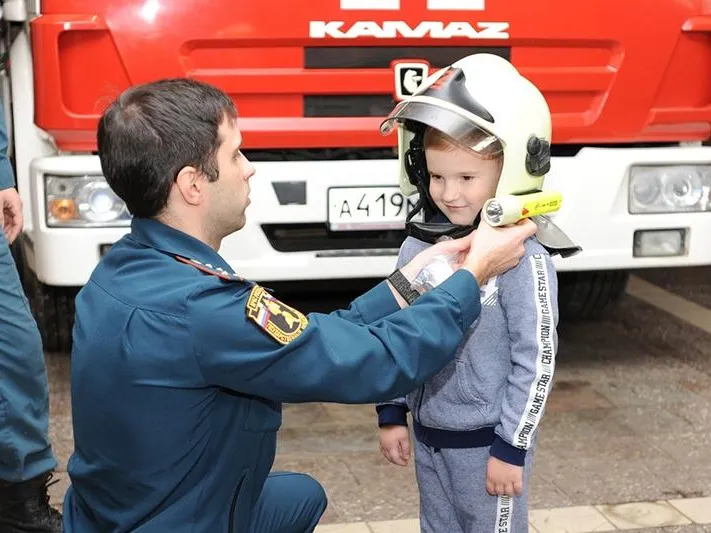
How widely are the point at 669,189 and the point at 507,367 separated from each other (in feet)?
8.09

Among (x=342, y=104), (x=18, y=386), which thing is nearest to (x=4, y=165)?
(x=18, y=386)

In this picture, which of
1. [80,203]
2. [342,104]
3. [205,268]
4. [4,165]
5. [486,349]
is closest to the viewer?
[205,268]

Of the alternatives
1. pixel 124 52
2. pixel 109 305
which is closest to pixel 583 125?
pixel 124 52

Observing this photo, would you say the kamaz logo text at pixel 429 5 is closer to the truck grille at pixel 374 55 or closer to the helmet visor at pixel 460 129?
the truck grille at pixel 374 55

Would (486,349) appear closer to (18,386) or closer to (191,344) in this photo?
(191,344)

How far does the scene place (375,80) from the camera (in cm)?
447

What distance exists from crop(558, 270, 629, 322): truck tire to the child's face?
309 centimetres

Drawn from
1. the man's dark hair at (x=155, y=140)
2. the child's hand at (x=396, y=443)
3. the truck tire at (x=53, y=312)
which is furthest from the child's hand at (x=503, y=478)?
the truck tire at (x=53, y=312)

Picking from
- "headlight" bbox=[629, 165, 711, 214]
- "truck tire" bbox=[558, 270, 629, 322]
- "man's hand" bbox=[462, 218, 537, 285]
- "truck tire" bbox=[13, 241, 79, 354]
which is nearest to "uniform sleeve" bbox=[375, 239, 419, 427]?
"man's hand" bbox=[462, 218, 537, 285]

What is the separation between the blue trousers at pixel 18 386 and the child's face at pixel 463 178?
1312 millimetres

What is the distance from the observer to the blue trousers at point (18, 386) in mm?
3170

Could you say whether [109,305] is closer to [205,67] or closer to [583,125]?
[205,67]

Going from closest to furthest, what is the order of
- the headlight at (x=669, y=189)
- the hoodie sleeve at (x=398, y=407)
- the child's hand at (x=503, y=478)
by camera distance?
the child's hand at (x=503, y=478) → the hoodie sleeve at (x=398, y=407) → the headlight at (x=669, y=189)

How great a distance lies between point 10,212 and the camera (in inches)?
137
